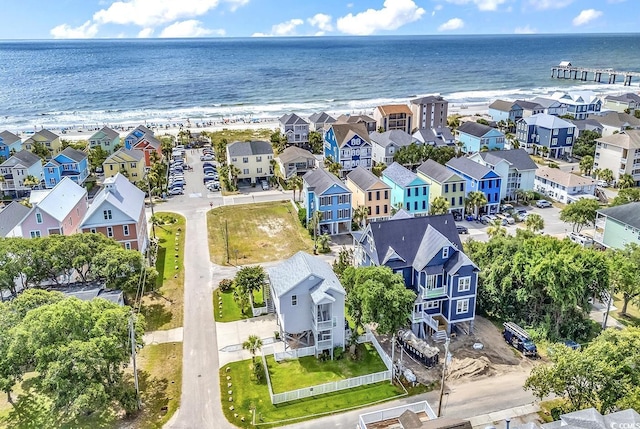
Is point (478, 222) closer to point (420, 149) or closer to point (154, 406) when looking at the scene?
point (420, 149)

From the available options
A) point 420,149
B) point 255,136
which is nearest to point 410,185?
point 420,149

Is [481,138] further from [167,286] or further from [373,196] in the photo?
[167,286]

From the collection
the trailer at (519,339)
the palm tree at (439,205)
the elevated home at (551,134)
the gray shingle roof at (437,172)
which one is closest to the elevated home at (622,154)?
the elevated home at (551,134)

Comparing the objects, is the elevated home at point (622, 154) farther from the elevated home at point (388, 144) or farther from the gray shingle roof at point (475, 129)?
the elevated home at point (388, 144)

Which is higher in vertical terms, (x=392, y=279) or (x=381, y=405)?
(x=392, y=279)

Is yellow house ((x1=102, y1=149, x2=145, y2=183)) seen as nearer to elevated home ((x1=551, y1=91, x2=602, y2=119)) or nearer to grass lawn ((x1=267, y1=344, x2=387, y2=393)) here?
grass lawn ((x1=267, y1=344, x2=387, y2=393))

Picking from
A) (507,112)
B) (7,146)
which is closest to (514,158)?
(507,112)

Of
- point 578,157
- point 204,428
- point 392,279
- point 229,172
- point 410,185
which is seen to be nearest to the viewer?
point 204,428

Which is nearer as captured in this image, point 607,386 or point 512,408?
point 607,386
